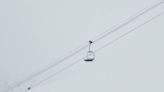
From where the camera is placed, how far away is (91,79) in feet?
5.89

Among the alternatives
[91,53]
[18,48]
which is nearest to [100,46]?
[91,53]

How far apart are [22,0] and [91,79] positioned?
0.68 m

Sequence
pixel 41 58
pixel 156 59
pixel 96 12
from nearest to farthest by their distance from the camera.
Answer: pixel 156 59 < pixel 96 12 < pixel 41 58

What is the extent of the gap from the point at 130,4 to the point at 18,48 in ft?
2.62

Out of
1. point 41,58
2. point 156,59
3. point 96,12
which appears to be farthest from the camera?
point 41,58

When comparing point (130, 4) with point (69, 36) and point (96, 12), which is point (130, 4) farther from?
point (69, 36)

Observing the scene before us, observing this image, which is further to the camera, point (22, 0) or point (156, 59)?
point (22, 0)

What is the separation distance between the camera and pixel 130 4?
5.73ft

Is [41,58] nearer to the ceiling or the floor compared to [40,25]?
nearer to the floor

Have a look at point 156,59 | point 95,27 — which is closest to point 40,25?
point 95,27

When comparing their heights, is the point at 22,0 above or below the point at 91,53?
above

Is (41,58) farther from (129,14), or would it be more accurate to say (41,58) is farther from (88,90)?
(129,14)

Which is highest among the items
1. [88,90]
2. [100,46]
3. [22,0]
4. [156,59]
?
[22,0]

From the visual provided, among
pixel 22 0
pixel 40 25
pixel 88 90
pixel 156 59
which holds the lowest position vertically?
pixel 88 90
